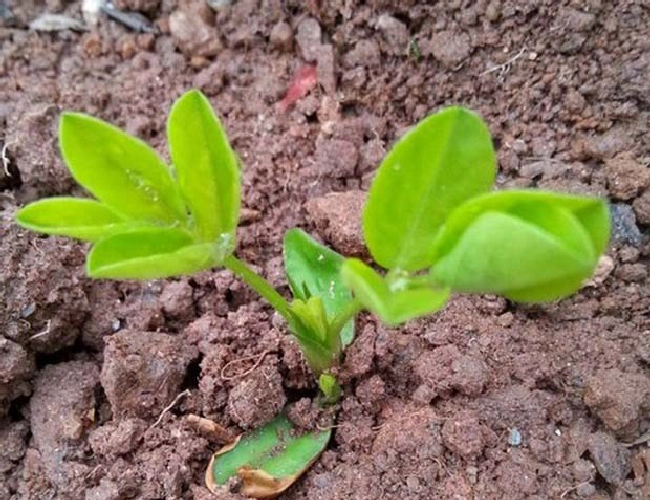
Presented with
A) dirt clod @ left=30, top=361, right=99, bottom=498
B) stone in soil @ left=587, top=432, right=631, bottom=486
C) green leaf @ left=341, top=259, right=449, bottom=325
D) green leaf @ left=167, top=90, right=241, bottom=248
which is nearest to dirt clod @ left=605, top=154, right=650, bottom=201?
stone in soil @ left=587, top=432, right=631, bottom=486

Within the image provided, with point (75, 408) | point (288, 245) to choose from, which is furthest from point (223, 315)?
point (75, 408)

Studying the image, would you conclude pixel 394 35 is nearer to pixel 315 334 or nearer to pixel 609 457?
pixel 315 334

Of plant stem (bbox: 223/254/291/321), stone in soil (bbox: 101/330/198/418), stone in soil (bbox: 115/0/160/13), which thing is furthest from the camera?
stone in soil (bbox: 115/0/160/13)

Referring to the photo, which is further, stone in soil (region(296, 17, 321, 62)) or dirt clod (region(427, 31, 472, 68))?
stone in soil (region(296, 17, 321, 62))

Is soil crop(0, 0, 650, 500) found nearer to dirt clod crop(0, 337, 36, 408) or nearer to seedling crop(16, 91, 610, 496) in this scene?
dirt clod crop(0, 337, 36, 408)

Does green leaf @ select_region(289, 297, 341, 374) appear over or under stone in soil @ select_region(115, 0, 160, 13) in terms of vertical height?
under

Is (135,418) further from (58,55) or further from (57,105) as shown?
(58,55)

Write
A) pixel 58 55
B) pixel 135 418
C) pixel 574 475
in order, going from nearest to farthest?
pixel 574 475, pixel 135 418, pixel 58 55
